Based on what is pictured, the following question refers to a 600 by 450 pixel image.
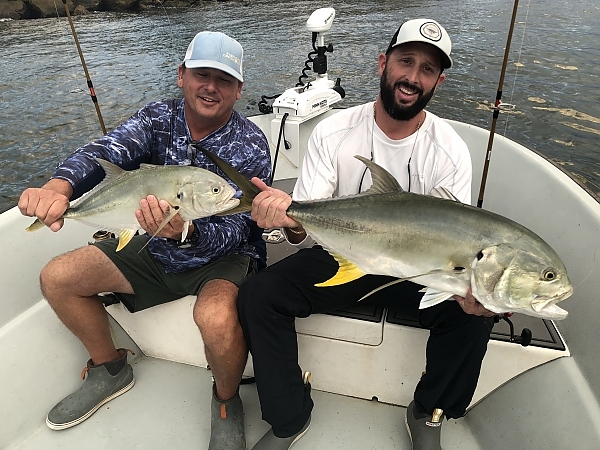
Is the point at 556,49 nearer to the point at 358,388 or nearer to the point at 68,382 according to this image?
the point at 358,388

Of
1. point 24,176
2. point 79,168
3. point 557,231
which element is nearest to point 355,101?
point 24,176

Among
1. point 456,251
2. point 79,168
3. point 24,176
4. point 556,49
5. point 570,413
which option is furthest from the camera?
point 556,49

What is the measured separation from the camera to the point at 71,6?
25.3m

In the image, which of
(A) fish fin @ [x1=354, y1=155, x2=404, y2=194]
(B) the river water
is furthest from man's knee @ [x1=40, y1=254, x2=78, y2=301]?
(B) the river water

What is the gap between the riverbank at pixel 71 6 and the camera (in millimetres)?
23484

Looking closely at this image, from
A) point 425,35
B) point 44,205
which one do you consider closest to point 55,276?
point 44,205

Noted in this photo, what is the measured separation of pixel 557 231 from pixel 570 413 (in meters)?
1.12

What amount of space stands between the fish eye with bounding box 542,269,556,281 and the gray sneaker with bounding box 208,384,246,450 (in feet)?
4.99

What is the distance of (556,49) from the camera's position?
41.3ft

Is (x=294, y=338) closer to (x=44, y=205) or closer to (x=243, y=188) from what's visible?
(x=243, y=188)

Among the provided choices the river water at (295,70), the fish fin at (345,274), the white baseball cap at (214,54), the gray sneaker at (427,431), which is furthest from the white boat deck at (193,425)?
the river water at (295,70)

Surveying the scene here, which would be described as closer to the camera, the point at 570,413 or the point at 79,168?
the point at 570,413

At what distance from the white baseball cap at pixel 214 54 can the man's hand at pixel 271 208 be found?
2.64ft

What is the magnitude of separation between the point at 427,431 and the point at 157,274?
5.11ft
